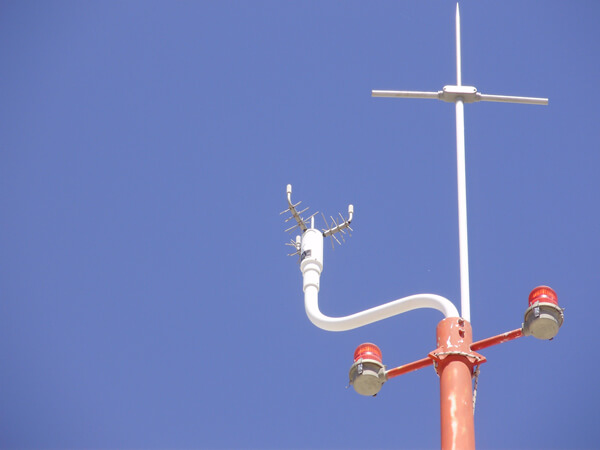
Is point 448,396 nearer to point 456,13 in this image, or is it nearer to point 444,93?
point 444,93

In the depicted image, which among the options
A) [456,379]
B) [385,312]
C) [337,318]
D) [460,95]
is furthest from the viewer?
[460,95]

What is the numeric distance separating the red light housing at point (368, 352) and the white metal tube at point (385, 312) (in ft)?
3.08

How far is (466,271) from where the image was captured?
12609 mm

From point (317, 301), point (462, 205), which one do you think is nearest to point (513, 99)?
point (462, 205)

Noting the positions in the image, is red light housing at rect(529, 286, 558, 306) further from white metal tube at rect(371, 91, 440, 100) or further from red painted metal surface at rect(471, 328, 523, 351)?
white metal tube at rect(371, 91, 440, 100)

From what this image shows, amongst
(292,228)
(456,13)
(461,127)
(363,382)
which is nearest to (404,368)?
(363,382)

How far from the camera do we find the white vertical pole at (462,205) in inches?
480

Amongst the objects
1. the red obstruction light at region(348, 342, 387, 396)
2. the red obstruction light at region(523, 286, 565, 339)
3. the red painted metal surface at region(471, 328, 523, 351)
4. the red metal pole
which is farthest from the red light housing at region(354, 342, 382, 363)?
the red obstruction light at region(523, 286, 565, 339)

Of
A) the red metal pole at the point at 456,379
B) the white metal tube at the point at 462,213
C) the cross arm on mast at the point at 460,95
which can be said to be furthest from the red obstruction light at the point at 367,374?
the cross arm on mast at the point at 460,95

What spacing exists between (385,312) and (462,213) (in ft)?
6.70

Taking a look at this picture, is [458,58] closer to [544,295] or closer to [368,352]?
[544,295]

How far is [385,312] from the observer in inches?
502

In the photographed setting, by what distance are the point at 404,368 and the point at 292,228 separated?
10460 millimetres

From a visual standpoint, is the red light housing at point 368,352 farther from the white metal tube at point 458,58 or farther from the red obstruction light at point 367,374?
the white metal tube at point 458,58
